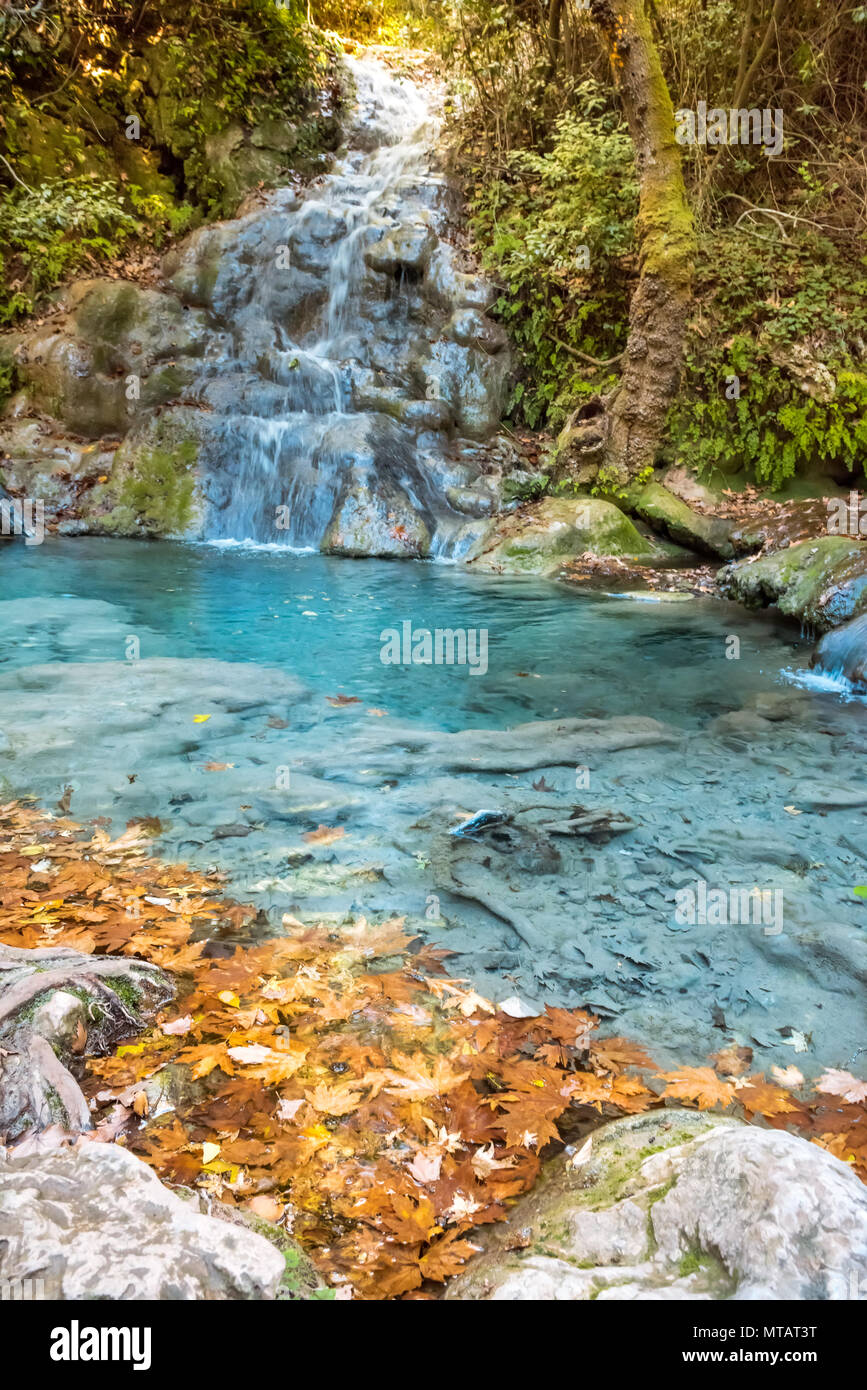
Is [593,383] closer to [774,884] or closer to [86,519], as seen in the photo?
[86,519]

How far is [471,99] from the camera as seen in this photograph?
15.1 m

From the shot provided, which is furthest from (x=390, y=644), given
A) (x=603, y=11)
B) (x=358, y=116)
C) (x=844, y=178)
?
(x=358, y=116)

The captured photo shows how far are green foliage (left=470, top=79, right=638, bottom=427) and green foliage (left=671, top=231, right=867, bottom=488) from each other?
1.61 metres

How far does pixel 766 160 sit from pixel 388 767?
12.2 meters

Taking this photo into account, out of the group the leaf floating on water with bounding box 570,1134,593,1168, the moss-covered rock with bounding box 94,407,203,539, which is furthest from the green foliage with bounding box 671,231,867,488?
the leaf floating on water with bounding box 570,1134,593,1168

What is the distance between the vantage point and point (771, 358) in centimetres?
1101

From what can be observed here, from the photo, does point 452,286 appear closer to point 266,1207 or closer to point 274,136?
point 274,136

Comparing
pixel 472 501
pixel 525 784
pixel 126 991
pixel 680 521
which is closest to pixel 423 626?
pixel 525 784

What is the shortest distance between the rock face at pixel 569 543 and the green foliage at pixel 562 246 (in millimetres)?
3177

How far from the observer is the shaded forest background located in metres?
11.1

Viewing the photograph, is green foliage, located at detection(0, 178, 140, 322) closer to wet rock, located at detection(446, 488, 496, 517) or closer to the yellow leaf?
wet rock, located at detection(446, 488, 496, 517)

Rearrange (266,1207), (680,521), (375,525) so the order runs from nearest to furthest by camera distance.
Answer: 1. (266,1207)
2. (680,521)
3. (375,525)

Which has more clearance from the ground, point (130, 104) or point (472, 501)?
point (130, 104)

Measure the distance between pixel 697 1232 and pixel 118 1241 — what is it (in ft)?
3.41
